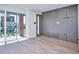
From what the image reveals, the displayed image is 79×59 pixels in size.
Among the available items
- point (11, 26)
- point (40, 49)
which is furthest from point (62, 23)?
point (11, 26)

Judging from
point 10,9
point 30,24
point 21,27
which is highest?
point 10,9

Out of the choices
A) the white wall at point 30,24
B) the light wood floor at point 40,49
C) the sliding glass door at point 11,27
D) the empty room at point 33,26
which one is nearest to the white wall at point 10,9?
the empty room at point 33,26

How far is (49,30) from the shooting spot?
895cm

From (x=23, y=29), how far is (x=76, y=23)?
408 centimetres

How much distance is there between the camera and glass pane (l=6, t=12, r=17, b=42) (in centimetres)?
663

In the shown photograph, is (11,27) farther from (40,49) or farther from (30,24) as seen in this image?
(40,49)

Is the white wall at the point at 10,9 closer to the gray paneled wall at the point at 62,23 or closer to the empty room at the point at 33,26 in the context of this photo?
the empty room at the point at 33,26

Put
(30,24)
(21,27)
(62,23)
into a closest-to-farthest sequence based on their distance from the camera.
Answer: (62,23) < (21,27) < (30,24)

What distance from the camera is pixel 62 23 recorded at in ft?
23.7

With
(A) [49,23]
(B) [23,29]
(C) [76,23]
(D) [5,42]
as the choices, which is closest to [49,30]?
(A) [49,23]

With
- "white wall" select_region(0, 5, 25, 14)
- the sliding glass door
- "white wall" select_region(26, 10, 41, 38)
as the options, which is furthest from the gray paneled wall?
"white wall" select_region(0, 5, 25, 14)

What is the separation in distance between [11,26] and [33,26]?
2176 millimetres
